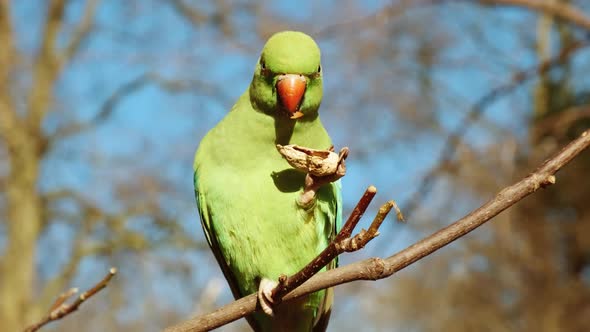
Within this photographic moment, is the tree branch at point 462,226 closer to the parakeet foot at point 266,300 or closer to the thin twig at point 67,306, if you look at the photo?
the parakeet foot at point 266,300

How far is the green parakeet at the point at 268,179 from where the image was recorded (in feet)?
7.37

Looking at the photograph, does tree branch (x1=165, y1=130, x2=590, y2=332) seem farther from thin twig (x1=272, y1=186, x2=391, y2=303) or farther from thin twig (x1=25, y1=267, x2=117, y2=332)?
thin twig (x1=25, y1=267, x2=117, y2=332)

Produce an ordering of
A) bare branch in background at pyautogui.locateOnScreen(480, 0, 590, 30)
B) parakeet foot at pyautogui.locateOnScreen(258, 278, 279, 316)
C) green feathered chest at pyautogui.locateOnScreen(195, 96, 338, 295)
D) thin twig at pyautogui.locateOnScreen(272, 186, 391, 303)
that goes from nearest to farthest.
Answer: thin twig at pyautogui.locateOnScreen(272, 186, 391, 303) < parakeet foot at pyautogui.locateOnScreen(258, 278, 279, 316) < green feathered chest at pyautogui.locateOnScreen(195, 96, 338, 295) < bare branch in background at pyautogui.locateOnScreen(480, 0, 590, 30)

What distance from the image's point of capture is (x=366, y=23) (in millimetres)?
5457

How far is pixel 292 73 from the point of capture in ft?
7.14

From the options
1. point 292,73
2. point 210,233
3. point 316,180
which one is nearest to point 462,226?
point 316,180

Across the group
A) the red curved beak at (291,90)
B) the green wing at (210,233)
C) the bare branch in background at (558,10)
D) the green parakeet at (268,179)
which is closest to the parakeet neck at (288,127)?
the green parakeet at (268,179)

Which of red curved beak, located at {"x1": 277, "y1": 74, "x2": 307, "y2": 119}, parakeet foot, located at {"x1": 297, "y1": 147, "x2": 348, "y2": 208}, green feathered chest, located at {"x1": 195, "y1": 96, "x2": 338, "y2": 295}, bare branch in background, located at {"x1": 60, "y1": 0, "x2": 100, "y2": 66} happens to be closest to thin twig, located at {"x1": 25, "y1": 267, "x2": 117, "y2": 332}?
green feathered chest, located at {"x1": 195, "y1": 96, "x2": 338, "y2": 295}

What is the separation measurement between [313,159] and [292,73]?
44 cm

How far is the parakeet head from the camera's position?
2164 millimetres

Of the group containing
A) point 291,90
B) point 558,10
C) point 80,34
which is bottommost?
point 291,90

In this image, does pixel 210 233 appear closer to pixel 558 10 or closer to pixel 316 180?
pixel 316 180

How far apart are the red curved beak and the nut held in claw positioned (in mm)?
310

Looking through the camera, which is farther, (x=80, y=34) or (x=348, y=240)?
(x=80, y=34)
